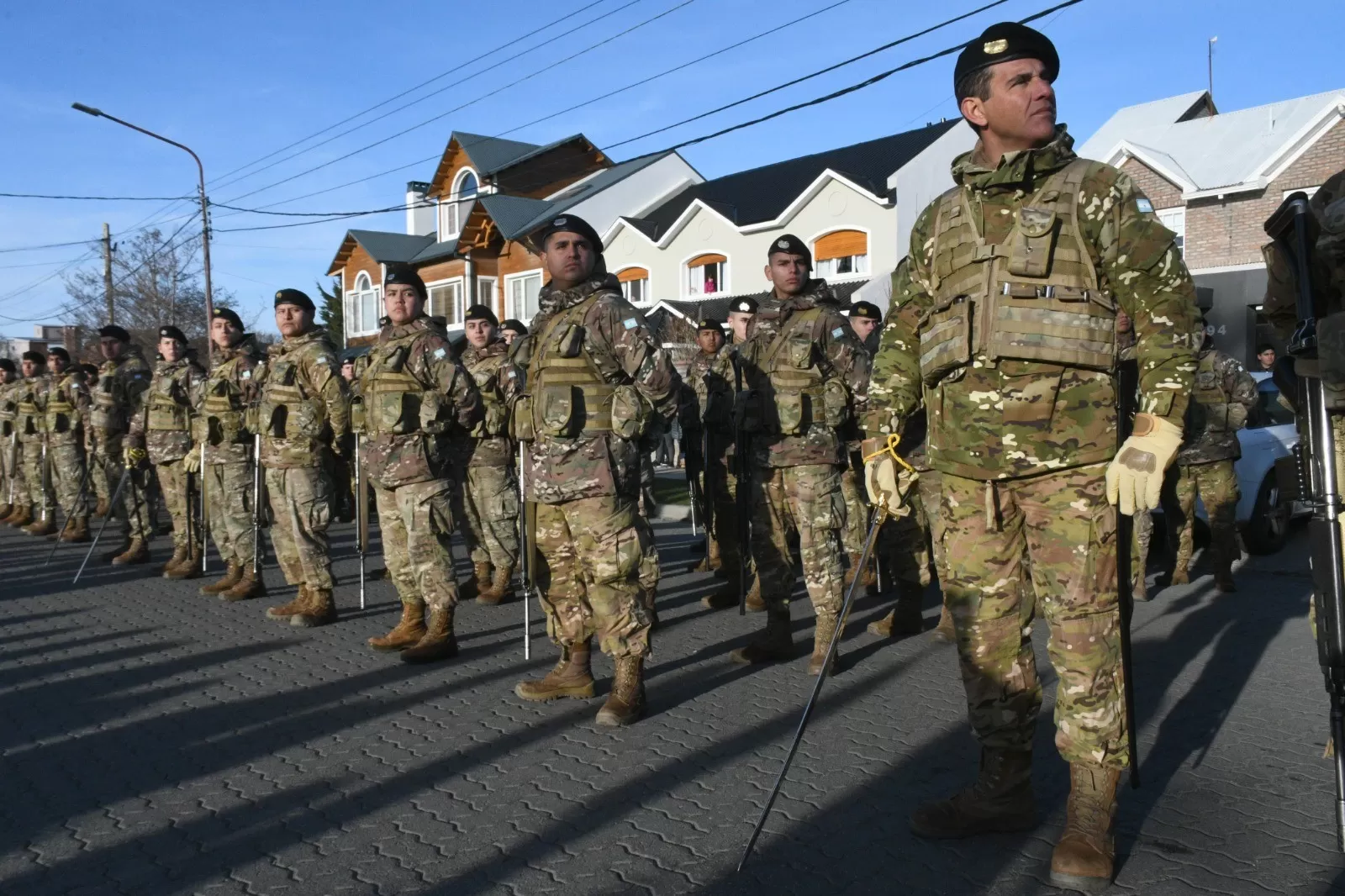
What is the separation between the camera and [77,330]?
44.2 meters

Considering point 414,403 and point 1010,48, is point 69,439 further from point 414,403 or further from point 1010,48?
point 1010,48

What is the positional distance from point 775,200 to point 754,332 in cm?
2212

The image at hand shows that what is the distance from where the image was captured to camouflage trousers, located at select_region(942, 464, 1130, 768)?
3.19 meters

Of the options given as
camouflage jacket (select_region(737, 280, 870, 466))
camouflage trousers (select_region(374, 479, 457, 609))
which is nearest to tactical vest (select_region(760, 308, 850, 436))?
camouflage jacket (select_region(737, 280, 870, 466))

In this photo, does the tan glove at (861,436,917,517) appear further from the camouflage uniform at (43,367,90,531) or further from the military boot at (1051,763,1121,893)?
the camouflage uniform at (43,367,90,531)

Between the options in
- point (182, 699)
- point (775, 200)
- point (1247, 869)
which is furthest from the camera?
point (775, 200)

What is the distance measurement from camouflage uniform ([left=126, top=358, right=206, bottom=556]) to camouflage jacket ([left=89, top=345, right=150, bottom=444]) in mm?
1601

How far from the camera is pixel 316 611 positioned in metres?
7.42

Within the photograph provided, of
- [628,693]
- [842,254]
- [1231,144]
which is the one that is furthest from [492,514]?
[1231,144]

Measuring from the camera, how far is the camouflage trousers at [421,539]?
6.36m

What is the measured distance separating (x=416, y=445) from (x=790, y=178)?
2426 centimetres

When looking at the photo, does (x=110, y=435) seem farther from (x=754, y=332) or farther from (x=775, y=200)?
(x=775, y=200)

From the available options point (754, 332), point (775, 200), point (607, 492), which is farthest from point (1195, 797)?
point (775, 200)

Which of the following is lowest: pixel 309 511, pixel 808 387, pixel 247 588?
pixel 247 588
